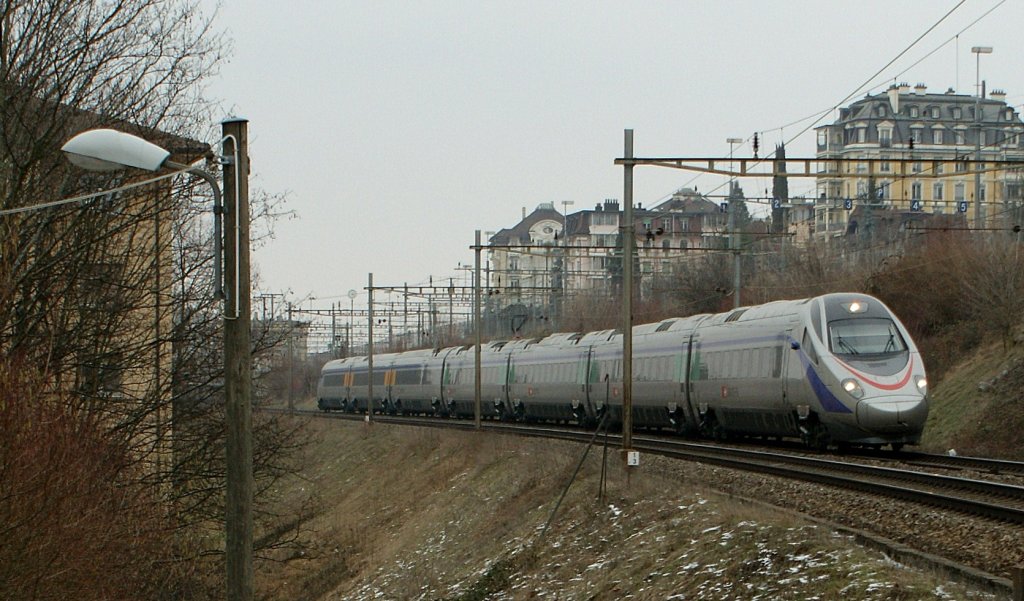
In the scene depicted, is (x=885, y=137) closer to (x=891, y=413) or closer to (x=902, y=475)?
(x=891, y=413)

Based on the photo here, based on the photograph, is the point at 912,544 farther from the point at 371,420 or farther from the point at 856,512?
the point at 371,420

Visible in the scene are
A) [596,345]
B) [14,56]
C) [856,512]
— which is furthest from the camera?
[596,345]

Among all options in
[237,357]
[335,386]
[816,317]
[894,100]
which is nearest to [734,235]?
[816,317]

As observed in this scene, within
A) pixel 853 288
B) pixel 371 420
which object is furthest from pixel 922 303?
pixel 371 420

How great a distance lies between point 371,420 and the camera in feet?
208

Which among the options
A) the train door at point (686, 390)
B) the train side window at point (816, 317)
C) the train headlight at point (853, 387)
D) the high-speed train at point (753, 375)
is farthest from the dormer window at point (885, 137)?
the train headlight at point (853, 387)

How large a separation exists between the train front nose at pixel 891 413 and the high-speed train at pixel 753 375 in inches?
0.7

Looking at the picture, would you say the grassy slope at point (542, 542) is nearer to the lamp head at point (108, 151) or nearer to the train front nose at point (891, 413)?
the train front nose at point (891, 413)

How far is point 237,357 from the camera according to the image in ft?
39.2

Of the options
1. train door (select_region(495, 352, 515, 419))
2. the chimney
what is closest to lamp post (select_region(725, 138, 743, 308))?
train door (select_region(495, 352, 515, 419))

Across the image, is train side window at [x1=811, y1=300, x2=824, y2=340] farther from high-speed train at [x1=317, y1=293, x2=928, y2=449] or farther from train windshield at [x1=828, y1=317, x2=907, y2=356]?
train windshield at [x1=828, y1=317, x2=907, y2=356]

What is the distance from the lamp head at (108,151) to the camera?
1000 cm

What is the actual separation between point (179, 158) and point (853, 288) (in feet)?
103

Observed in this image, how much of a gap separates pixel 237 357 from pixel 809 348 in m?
18.3
